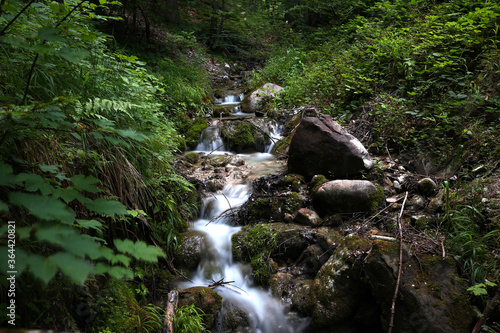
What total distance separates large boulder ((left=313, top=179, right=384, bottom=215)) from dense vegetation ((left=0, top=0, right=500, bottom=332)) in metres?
0.85

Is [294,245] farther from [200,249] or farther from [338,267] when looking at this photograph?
[200,249]

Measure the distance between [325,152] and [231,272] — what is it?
7.84 ft

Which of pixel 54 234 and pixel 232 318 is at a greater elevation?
pixel 54 234

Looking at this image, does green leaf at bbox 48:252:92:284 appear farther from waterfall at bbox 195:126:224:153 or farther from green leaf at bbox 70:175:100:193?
waterfall at bbox 195:126:224:153

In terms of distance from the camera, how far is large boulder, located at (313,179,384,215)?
3.76 metres

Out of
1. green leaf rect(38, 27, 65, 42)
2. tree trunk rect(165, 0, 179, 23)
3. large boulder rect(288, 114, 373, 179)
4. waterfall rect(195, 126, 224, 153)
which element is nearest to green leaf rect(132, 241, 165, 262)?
green leaf rect(38, 27, 65, 42)

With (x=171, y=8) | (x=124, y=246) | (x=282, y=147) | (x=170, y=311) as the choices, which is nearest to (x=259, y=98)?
(x=282, y=147)

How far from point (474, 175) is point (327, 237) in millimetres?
2005

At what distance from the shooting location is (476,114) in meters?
4.07

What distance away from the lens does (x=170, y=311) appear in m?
2.79

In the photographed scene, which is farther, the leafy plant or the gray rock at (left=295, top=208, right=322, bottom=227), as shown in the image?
the gray rock at (left=295, top=208, right=322, bottom=227)

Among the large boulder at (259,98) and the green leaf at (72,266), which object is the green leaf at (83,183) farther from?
the large boulder at (259,98)

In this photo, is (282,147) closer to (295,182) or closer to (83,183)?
(295,182)

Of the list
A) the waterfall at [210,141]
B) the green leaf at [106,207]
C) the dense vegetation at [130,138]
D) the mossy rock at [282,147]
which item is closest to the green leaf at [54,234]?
the dense vegetation at [130,138]
